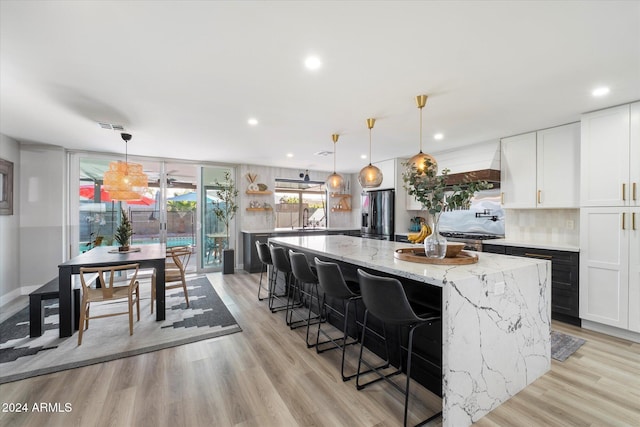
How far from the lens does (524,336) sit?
6.77ft

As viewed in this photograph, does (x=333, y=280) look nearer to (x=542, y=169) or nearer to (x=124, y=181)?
(x=124, y=181)

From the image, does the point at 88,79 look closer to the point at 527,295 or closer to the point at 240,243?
the point at 527,295

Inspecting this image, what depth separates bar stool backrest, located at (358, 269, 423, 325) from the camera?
5.50 ft

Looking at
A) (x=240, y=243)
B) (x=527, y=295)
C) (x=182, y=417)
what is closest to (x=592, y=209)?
(x=527, y=295)

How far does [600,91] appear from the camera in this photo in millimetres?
2629

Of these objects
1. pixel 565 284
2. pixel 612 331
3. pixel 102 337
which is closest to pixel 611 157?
pixel 565 284

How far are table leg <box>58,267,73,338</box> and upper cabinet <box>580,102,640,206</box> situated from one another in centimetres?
570

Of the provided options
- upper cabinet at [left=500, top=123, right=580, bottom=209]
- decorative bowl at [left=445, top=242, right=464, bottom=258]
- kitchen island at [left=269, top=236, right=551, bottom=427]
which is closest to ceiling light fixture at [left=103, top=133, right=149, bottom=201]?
kitchen island at [left=269, top=236, right=551, bottom=427]

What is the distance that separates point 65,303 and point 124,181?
149 cm

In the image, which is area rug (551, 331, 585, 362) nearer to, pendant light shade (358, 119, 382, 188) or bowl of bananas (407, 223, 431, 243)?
bowl of bananas (407, 223, 431, 243)

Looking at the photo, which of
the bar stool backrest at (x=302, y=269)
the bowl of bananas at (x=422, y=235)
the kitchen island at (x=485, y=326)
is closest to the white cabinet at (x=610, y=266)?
the kitchen island at (x=485, y=326)

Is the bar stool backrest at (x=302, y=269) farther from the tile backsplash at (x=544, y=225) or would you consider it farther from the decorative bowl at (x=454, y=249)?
the tile backsplash at (x=544, y=225)

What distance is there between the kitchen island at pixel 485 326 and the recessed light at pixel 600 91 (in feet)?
5.88

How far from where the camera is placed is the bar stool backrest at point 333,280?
7.43 ft
